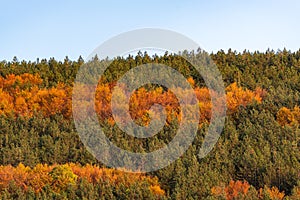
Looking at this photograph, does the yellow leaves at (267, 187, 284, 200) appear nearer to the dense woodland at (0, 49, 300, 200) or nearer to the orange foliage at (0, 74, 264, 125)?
the dense woodland at (0, 49, 300, 200)

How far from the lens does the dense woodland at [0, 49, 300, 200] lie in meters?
79.6

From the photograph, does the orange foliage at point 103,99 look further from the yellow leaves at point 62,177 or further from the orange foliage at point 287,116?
the yellow leaves at point 62,177

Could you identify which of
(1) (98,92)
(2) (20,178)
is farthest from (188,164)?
(1) (98,92)

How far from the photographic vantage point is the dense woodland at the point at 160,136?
7962 cm

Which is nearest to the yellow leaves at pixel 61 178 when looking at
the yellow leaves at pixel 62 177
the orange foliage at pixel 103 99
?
the yellow leaves at pixel 62 177

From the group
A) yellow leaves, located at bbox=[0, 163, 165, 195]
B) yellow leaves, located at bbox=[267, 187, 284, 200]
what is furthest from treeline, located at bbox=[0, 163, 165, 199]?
yellow leaves, located at bbox=[267, 187, 284, 200]

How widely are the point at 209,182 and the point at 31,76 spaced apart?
7480cm

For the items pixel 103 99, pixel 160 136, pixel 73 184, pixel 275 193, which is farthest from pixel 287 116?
pixel 73 184

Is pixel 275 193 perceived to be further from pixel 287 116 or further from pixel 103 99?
pixel 103 99

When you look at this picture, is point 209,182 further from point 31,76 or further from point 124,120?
point 31,76

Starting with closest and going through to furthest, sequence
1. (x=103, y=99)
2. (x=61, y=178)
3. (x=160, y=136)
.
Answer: (x=61, y=178) < (x=160, y=136) < (x=103, y=99)

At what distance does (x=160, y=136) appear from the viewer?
105 meters

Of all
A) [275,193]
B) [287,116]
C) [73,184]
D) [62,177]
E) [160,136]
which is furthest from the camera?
[287,116]

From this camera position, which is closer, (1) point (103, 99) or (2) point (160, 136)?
(2) point (160, 136)
